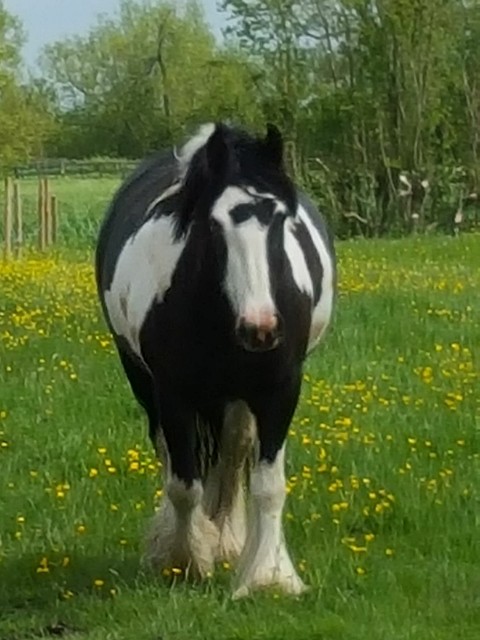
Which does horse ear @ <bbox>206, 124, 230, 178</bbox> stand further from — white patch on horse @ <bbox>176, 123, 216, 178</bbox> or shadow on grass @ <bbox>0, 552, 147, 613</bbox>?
shadow on grass @ <bbox>0, 552, 147, 613</bbox>

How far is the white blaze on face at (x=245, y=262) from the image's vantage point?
17.8 feet

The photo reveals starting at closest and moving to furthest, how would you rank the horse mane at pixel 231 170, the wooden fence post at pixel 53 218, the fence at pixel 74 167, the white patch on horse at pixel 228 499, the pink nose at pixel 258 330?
the pink nose at pixel 258 330
the horse mane at pixel 231 170
the white patch on horse at pixel 228 499
the wooden fence post at pixel 53 218
the fence at pixel 74 167

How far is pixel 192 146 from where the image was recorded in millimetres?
6207

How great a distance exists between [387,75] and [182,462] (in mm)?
27973

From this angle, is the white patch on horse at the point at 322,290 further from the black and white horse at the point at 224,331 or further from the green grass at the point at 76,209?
the green grass at the point at 76,209

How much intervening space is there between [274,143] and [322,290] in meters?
0.98

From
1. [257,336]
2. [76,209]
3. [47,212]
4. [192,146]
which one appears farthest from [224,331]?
[76,209]

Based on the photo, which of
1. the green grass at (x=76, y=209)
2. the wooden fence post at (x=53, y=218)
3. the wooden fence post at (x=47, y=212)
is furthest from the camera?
the green grass at (x=76, y=209)

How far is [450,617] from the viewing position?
561cm

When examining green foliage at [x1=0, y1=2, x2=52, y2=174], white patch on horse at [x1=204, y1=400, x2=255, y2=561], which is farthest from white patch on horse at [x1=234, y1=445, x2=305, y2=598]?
green foliage at [x1=0, y1=2, x2=52, y2=174]

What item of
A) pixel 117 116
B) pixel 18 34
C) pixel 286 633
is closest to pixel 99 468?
pixel 286 633

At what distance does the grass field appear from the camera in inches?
223

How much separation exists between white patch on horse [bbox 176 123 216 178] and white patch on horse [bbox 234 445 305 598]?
125 cm

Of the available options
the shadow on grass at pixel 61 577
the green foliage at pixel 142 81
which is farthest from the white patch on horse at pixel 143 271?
the green foliage at pixel 142 81
